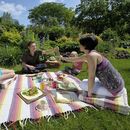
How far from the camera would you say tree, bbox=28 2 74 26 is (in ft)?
227

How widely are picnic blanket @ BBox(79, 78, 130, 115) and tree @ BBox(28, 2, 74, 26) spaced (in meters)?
63.0

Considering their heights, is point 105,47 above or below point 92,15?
below

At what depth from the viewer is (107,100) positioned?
18.9 feet

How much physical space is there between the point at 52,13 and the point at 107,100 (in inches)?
2590

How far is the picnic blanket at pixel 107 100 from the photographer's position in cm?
559

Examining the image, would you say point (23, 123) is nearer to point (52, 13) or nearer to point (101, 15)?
point (101, 15)

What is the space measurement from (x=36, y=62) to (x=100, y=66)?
4.03 metres

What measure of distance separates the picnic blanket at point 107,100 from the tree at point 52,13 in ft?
207

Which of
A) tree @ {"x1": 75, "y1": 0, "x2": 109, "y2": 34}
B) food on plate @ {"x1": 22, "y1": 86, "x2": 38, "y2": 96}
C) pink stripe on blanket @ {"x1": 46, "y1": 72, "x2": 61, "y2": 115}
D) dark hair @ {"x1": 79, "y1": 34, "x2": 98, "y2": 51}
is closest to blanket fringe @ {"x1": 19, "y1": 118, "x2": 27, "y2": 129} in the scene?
pink stripe on blanket @ {"x1": 46, "y1": 72, "x2": 61, "y2": 115}

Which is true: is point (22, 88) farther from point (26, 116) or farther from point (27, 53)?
point (27, 53)

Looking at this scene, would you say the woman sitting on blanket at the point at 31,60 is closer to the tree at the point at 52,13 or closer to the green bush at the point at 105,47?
the green bush at the point at 105,47

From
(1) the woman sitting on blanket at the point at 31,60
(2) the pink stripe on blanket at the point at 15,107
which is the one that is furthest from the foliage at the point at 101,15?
(2) the pink stripe on blanket at the point at 15,107

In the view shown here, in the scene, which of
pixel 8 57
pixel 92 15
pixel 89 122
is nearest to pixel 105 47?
pixel 8 57

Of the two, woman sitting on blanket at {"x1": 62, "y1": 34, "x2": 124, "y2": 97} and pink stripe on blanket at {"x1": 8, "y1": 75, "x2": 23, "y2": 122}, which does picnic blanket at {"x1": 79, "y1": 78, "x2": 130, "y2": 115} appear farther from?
pink stripe on blanket at {"x1": 8, "y1": 75, "x2": 23, "y2": 122}
